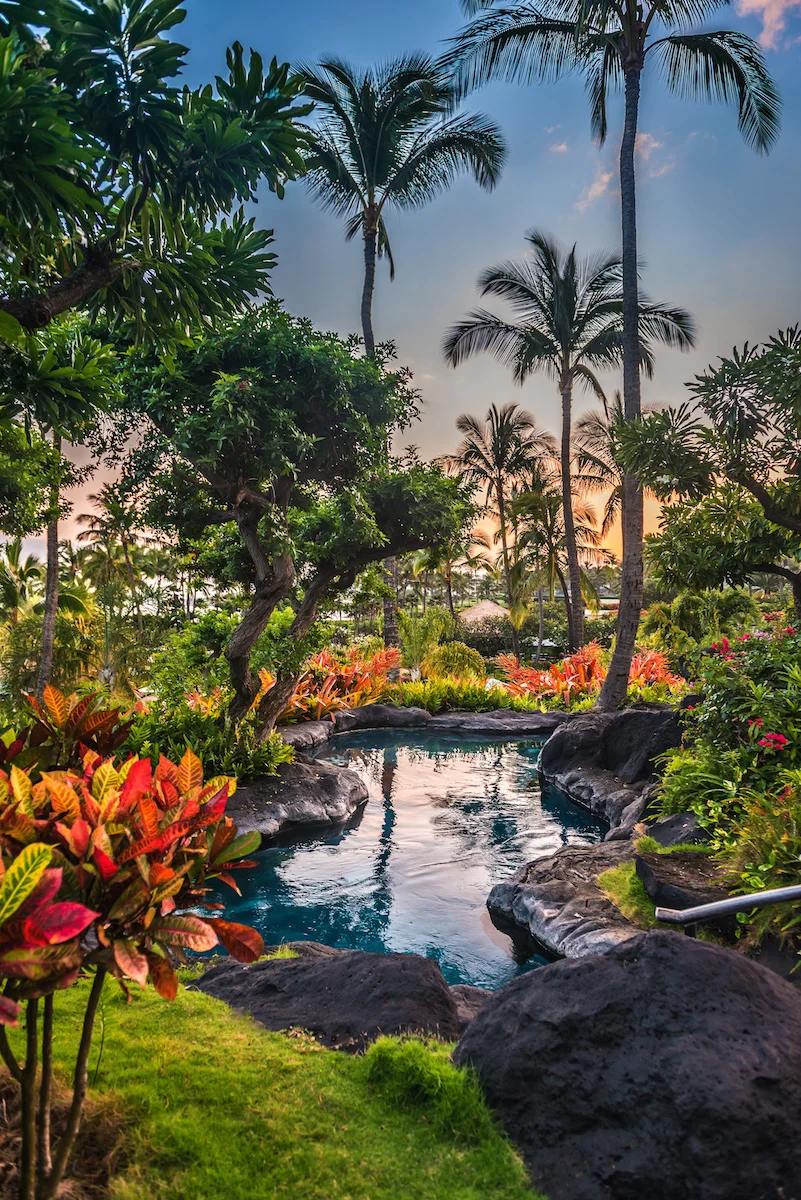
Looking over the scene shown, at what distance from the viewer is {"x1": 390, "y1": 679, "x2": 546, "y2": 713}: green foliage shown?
1529cm

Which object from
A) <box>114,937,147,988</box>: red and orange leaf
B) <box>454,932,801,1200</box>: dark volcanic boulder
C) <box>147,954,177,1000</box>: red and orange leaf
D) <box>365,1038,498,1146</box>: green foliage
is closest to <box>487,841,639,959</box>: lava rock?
<box>454,932,801,1200</box>: dark volcanic boulder

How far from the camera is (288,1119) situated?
2.06 meters

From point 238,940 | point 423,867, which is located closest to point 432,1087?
point 238,940

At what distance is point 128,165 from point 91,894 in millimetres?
3295

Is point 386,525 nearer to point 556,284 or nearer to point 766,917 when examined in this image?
point 766,917

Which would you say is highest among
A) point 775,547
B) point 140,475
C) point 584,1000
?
point 140,475

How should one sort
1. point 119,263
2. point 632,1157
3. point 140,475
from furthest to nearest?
point 140,475, point 119,263, point 632,1157

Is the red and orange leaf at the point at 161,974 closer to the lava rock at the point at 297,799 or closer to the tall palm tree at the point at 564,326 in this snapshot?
the lava rock at the point at 297,799

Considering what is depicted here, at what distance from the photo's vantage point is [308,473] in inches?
326

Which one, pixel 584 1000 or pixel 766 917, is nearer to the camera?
pixel 584 1000

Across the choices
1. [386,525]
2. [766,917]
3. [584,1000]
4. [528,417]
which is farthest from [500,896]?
[528,417]

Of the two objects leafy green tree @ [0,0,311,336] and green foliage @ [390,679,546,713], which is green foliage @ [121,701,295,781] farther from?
green foliage @ [390,679,546,713]

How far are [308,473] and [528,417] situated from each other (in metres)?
17.5

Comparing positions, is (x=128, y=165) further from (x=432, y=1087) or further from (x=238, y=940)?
(x=432, y=1087)
